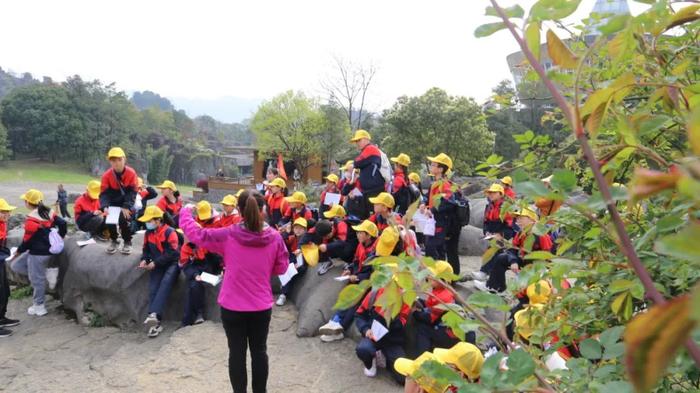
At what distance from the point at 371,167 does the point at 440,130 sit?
14.5 meters

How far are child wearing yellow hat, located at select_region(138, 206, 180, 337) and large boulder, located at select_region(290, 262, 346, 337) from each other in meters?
1.84

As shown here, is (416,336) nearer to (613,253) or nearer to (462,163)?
(613,253)

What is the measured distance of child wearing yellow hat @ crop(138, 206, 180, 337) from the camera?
7.30 metres

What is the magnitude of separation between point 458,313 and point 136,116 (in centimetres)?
5307

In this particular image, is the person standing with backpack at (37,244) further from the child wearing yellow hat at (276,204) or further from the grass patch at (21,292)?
the child wearing yellow hat at (276,204)

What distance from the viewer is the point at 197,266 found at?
24.1ft

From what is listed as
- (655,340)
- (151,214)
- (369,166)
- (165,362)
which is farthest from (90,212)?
(655,340)

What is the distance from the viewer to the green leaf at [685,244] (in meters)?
0.52

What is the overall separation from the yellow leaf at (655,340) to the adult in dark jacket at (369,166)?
6.85 m

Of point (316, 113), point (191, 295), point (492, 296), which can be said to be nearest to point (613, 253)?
point (492, 296)

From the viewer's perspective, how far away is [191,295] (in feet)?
23.2

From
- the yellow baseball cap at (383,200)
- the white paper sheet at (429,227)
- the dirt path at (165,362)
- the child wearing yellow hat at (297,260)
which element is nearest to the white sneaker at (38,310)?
the dirt path at (165,362)

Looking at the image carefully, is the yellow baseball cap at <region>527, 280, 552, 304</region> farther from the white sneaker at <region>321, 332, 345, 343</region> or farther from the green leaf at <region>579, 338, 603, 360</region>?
the white sneaker at <region>321, 332, 345, 343</region>

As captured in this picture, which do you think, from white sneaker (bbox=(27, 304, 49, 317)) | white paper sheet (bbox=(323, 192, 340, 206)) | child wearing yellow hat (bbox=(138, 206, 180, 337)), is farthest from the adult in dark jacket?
white sneaker (bbox=(27, 304, 49, 317))
